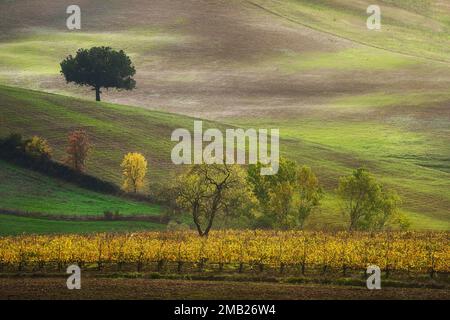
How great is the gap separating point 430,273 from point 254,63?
383 ft

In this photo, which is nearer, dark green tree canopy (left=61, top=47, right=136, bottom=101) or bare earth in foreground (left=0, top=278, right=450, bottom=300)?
bare earth in foreground (left=0, top=278, right=450, bottom=300)

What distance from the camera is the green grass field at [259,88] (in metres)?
104

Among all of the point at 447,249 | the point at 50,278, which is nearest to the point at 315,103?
the point at 447,249

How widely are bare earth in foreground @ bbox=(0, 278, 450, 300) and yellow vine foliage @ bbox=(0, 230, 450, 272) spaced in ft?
17.7

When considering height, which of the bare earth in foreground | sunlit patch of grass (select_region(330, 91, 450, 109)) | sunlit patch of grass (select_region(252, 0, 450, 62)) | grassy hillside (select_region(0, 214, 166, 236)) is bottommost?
the bare earth in foreground

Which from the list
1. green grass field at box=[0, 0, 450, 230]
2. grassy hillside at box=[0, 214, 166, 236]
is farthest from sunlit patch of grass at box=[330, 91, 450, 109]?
grassy hillside at box=[0, 214, 166, 236]

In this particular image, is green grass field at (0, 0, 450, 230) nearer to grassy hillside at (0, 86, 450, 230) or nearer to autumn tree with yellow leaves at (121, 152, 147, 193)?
grassy hillside at (0, 86, 450, 230)

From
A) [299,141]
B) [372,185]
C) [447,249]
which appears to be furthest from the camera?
[299,141]

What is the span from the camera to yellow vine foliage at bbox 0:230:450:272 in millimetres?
59656

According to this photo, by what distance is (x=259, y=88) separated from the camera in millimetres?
159375

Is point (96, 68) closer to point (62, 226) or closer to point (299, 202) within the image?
point (299, 202)

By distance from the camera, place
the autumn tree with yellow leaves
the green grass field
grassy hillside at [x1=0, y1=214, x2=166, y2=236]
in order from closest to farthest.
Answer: grassy hillside at [x1=0, y1=214, x2=166, y2=236] → the autumn tree with yellow leaves → the green grass field
